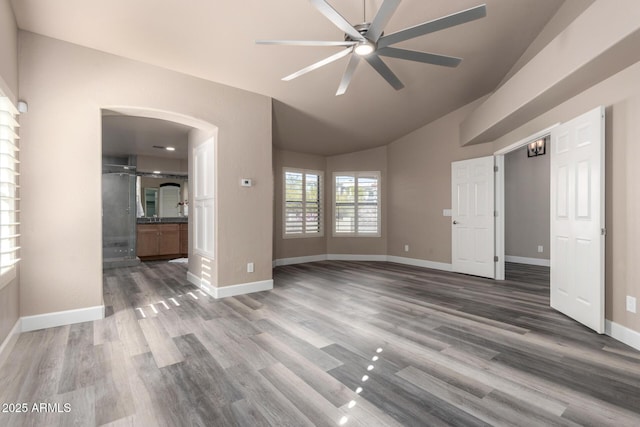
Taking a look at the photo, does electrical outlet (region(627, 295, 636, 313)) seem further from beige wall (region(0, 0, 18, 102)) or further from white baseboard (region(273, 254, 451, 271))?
beige wall (region(0, 0, 18, 102))

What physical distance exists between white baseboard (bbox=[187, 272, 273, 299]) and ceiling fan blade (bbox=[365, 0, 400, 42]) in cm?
326

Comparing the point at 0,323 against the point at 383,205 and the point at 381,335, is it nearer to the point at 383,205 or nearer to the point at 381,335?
the point at 381,335

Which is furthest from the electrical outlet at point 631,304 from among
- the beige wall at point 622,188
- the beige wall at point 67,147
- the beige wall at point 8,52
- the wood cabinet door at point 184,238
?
the wood cabinet door at point 184,238

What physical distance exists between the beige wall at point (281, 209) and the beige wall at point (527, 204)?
13.8ft

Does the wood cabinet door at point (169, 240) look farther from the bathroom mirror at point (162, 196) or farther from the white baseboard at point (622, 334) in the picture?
the white baseboard at point (622, 334)

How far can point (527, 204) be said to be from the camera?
6.57m

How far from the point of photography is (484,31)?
3.46 metres

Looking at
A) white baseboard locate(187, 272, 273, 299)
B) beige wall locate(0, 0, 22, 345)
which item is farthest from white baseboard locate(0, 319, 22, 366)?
white baseboard locate(187, 272, 273, 299)

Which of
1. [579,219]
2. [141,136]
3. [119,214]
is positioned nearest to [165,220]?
[119,214]

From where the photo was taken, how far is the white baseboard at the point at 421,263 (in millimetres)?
5785

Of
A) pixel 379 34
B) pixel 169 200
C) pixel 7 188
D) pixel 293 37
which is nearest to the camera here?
pixel 379 34

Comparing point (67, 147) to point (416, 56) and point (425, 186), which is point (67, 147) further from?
point (425, 186)

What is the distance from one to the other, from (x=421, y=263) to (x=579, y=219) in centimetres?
337

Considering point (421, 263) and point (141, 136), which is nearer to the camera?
point (141, 136)
